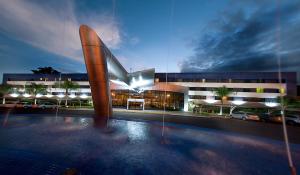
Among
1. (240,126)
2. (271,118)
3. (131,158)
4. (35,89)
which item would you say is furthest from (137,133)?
(35,89)

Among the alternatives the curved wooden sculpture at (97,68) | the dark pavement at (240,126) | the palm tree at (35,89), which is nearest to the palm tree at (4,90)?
the palm tree at (35,89)

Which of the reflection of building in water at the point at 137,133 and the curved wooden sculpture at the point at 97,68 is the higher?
the curved wooden sculpture at the point at 97,68

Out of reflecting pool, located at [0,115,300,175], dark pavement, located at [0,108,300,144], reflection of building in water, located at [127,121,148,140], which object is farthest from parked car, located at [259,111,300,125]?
reflection of building in water, located at [127,121,148,140]

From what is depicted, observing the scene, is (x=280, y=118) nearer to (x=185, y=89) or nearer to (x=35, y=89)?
(x=185, y=89)

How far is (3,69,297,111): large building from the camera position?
133ft

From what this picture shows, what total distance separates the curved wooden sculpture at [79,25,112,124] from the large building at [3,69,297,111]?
18.3 metres

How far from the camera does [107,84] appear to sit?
15.3 metres

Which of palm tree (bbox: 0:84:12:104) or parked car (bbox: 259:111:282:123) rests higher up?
palm tree (bbox: 0:84:12:104)

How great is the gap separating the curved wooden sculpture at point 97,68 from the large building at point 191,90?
721 inches

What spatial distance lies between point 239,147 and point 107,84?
12025mm

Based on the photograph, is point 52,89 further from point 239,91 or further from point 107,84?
point 239,91

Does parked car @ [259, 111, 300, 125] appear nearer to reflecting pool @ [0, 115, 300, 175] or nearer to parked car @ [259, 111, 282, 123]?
parked car @ [259, 111, 282, 123]

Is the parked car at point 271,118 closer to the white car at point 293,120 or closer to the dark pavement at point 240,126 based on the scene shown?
the white car at point 293,120

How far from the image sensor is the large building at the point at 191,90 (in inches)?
1598
